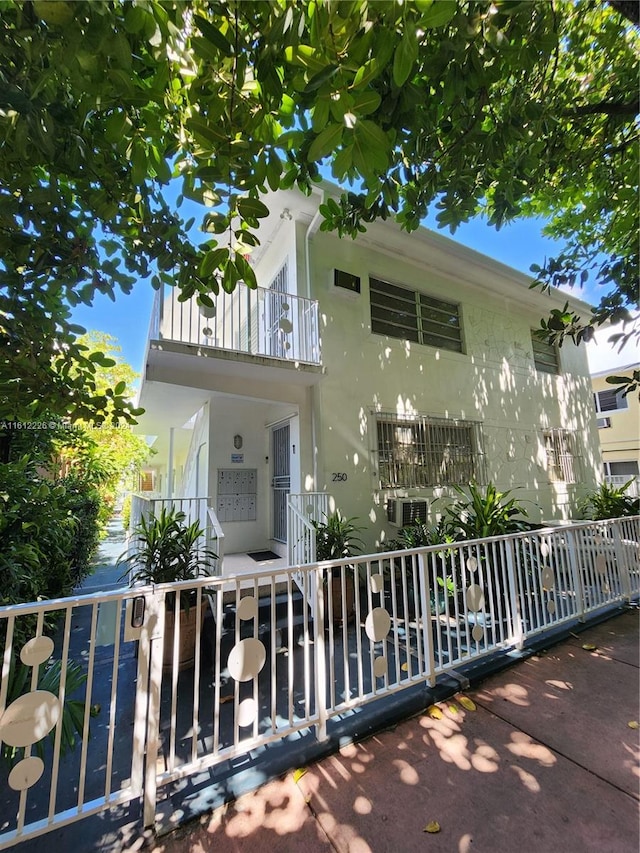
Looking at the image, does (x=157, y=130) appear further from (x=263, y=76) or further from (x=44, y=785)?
(x=44, y=785)

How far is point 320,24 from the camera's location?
1259 mm

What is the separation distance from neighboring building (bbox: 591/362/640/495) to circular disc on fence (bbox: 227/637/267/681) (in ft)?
53.3

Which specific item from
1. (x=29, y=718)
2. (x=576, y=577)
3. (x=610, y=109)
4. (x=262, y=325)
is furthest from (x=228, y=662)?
(x=610, y=109)

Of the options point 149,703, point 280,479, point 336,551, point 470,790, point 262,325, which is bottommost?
point 470,790

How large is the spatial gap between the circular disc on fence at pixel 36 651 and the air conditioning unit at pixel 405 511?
4.89m

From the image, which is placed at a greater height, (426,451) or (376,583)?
(426,451)

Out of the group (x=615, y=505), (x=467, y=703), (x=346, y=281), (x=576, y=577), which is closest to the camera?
(x=467, y=703)

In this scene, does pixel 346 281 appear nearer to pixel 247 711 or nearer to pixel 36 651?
pixel 247 711

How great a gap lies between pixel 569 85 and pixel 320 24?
4144 mm

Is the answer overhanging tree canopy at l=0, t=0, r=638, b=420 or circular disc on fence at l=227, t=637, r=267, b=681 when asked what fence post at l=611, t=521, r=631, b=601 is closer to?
overhanging tree canopy at l=0, t=0, r=638, b=420

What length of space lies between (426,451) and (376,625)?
4479 millimetres

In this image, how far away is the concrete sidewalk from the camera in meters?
1.69

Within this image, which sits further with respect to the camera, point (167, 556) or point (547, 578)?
point (167, 556)

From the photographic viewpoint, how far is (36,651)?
1.58 meters
